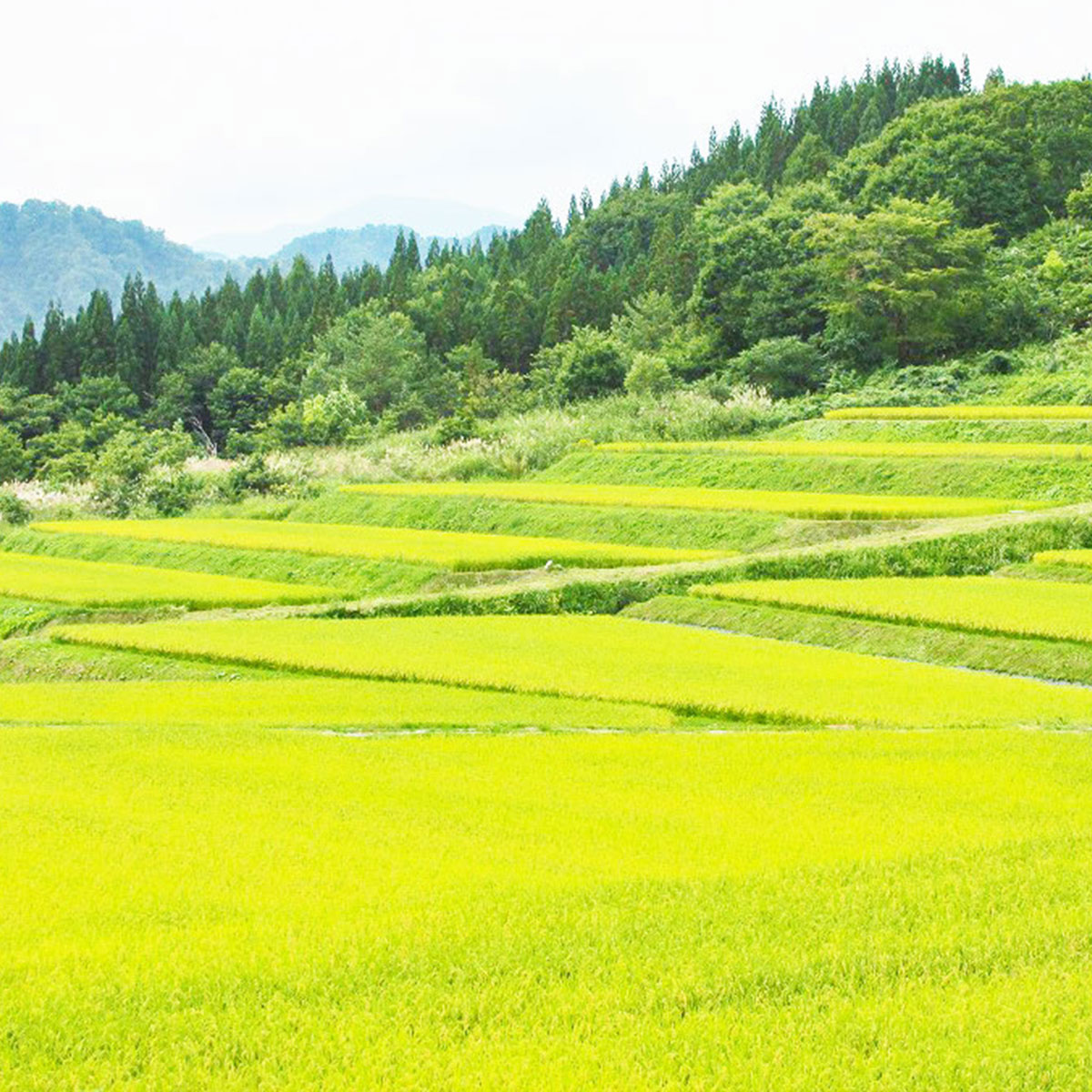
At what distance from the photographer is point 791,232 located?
2143 inches

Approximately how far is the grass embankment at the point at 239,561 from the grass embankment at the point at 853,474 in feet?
30.2

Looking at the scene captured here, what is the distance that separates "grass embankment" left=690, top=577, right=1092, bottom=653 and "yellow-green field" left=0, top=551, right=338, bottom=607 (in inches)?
326

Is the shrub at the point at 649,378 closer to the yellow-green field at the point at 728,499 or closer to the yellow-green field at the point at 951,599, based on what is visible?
the yellow-green field at the point at 728,499

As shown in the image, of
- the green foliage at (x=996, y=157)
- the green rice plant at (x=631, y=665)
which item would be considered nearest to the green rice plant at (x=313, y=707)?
the green rice plant at (x=631, y=665)

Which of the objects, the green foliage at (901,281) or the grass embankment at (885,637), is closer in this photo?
the grass embankment at (885,637)

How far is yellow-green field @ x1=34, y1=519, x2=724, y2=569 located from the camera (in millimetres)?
26922

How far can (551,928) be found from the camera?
23.9 ft

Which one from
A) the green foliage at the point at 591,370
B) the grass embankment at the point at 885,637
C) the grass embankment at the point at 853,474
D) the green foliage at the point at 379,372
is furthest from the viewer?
the green foliage at the point at 379,372

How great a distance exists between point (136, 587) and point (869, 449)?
18.0 m

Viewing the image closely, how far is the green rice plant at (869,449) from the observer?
3034 cm

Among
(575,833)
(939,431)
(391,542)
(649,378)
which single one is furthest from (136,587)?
(649,378)

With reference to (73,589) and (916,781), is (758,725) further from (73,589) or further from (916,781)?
(73,589)

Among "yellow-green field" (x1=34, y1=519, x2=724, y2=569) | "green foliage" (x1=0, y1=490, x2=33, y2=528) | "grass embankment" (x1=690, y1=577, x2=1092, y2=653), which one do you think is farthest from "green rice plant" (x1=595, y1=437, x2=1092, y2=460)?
"green foliage" (x1=0, y1=490, x2=33, y2=528)

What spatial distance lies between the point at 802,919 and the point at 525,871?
1.72 meters
